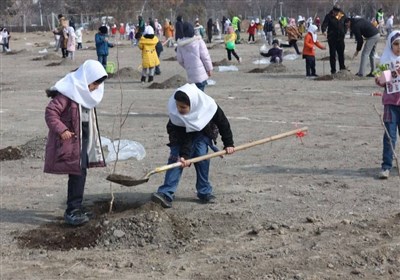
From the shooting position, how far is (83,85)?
6359mm

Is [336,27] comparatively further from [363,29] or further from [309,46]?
[309,46]

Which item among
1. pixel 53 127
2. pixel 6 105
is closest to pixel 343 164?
pixel 53 127

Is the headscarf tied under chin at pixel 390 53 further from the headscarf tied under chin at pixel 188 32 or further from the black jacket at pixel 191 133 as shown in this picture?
the headscarf tied under chin at pixel 188 32

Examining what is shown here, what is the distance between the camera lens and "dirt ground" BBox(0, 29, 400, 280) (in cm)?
524

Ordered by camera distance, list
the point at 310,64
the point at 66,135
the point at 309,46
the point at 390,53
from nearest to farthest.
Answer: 1. the point at 66,135
2. the point at 390,53
3. the point at 309,46
4. the point at 310,64

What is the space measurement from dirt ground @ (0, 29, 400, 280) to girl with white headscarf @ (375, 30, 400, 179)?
0.75 feet

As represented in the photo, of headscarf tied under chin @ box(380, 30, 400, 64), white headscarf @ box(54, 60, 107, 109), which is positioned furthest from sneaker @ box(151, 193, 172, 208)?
headscarf tied under chin @ box(380, 30, 400, 64)

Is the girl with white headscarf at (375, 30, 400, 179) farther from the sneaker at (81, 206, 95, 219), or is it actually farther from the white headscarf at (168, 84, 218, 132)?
the sneaker at (81, 206, 95, 219)

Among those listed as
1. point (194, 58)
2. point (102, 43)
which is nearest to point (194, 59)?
point (194, 58)

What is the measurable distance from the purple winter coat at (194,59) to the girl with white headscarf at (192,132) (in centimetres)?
507

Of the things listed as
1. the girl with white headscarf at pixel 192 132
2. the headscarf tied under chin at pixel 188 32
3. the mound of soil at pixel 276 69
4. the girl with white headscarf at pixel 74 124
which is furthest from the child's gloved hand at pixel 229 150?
the mound of soil at pixel 276 69

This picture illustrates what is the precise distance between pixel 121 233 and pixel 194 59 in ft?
21.6

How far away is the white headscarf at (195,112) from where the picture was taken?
6.67 m

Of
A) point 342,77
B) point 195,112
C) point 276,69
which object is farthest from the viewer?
point 276,69
